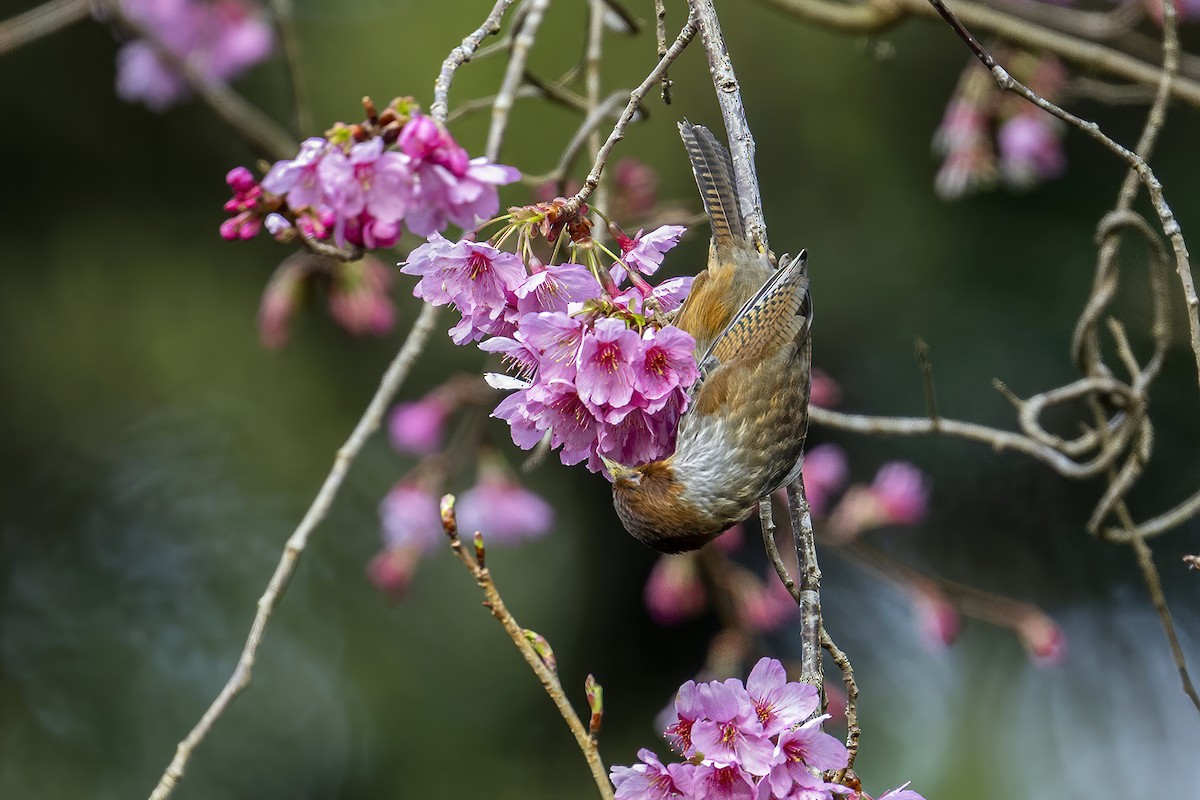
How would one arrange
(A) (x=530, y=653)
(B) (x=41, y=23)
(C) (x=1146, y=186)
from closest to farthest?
(A) (x=530, y=653), (C) (x=1146, y=186), (B) (x=41, y=23)

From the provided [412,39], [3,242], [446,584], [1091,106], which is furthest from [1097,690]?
[3,242]

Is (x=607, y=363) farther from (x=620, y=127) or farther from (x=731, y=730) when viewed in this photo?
(x=731, y=730)

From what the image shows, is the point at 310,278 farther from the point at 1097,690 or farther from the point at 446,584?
the point at 1097,690

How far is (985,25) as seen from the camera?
2.70 m

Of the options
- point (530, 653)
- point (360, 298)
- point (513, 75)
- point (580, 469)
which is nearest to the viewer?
point (530, 653)

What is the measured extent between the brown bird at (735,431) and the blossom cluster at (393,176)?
0.58 metres

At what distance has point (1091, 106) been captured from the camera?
5059 millimetres

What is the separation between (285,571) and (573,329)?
2.19 ft

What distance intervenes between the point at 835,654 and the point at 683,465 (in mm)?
773

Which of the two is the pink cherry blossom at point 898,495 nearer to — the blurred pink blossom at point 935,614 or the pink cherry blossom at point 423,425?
the blurred pink blossom at point 935,614

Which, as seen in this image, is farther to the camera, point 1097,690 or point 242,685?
point 1097,690

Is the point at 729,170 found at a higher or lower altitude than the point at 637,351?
higher

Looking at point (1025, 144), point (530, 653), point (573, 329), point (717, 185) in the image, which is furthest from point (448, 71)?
point (1025, 144)

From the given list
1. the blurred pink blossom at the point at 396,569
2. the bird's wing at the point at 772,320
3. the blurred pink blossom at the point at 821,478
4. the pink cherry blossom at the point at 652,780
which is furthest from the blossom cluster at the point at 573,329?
the blurred pink blossom at the point at 821,478
